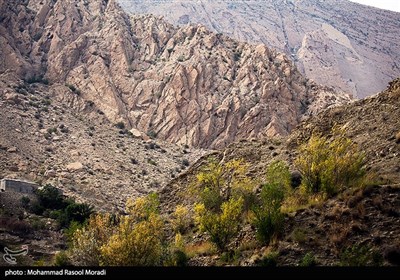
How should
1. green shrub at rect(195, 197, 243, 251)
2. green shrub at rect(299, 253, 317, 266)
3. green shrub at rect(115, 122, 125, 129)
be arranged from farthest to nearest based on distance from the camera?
green shrub at rect(115, 122, 125, 129)
green shrub at rect(195, 197, 243, 251)
green shrub at rect(299, 253, 317, 266)

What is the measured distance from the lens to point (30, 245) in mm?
34969

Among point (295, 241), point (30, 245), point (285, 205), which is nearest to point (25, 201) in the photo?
point (30, 245)

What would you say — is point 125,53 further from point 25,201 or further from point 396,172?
point 396,172

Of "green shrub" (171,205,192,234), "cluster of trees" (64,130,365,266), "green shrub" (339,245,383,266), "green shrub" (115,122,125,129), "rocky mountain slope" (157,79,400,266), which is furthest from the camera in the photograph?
"green shrub" (115,122,125,129)

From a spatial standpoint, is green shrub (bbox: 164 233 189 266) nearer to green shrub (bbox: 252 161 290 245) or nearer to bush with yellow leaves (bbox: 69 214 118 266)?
bush with yellow leaves (bbox: 69 214 118 266)

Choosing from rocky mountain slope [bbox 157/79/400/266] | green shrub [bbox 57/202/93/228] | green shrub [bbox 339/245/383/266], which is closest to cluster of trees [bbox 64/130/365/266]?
rocky mountain slope [bbox 157/79/400/266]

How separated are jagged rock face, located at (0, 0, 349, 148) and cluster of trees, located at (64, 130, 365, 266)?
39.8 metres

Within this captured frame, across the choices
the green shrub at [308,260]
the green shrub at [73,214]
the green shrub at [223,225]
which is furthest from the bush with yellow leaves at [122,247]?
the green shrub at [73,214]

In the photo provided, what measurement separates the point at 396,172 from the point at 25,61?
70.5 metres

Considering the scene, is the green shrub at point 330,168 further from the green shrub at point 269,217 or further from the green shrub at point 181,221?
the green shrub at point 181,221

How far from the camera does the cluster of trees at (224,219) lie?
66.8ft

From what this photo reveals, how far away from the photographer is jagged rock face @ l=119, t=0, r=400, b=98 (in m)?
154

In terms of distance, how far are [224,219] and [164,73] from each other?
59.6m

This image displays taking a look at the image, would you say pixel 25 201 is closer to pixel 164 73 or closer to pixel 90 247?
pixel 90 247
